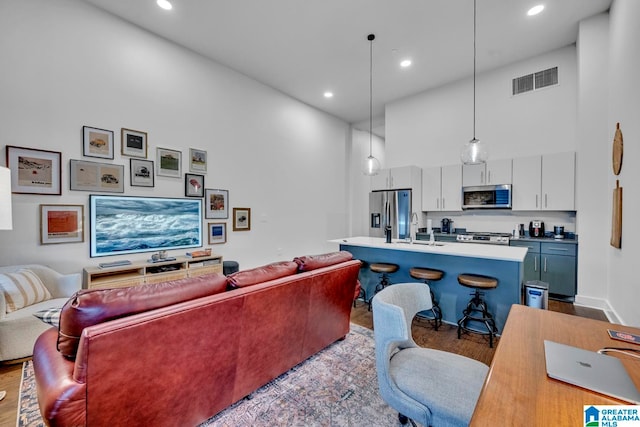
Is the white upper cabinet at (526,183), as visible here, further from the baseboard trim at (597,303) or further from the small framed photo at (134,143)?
the small framed photo at (134,143)

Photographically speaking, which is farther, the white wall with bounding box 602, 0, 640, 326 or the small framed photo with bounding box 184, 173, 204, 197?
the small framed photo with bounding box 184, 173, 204, 197

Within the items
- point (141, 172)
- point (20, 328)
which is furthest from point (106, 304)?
point (141, 172)

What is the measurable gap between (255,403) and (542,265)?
437 cm

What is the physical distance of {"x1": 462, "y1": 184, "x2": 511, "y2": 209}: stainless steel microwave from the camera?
4.51 metres

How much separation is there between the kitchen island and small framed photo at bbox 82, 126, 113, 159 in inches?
127

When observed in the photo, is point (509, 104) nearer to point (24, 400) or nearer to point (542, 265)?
point (542, 265)

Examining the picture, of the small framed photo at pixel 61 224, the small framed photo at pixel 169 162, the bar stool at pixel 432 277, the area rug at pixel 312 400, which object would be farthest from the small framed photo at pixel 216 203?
the bar stool at pixel 432 277

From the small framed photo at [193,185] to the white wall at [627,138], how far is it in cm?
498

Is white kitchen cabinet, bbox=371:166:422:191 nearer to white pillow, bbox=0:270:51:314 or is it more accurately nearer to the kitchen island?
the kitchen island

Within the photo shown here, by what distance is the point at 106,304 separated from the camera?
4.23 ft

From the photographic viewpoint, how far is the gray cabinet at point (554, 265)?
386 cm

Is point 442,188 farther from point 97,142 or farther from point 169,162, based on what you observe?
point 97,142

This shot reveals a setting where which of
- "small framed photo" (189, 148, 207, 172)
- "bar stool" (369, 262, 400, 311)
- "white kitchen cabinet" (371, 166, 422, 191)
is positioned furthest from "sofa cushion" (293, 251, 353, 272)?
"white kitchen cabinet" (371, 166, 422, 191)

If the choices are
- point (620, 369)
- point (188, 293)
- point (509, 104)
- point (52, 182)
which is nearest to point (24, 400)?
point (188, 293)
